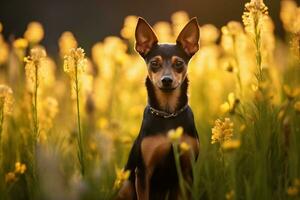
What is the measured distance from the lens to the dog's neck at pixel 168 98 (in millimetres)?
4202

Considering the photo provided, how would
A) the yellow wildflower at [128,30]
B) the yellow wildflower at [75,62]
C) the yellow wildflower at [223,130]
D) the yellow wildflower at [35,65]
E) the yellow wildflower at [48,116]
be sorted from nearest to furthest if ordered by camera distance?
the yellow wildflower at [223,130], the yellow wildflower at [75,62], the yellow wildflower at [35,65], the yellow wildflower at [48,116], the yellow wildflower at [128,30]

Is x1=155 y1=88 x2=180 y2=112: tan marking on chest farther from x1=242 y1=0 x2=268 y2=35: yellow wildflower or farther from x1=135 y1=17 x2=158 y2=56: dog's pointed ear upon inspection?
x1=242 y1=0 x2=268 y2=35: yellow wildflower

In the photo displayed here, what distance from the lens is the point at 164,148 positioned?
396cm

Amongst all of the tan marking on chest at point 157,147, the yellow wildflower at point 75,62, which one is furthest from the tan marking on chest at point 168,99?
the yellow wildflower at point 75,62

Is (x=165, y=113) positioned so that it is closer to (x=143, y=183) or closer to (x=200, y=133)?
(x=143, y=183)

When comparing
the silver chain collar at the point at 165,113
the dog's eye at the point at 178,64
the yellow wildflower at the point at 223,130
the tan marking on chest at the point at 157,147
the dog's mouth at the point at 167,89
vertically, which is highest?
the dog's eye at the point at 178,64

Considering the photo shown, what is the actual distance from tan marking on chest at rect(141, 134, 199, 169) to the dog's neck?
263 millimetres

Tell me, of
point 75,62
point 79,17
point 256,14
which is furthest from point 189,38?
point 79,17

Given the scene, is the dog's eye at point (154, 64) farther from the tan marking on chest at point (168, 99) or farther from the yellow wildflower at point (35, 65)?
the yellow wildflower at point (35, 65)

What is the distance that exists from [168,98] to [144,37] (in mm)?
538

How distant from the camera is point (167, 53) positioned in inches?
172

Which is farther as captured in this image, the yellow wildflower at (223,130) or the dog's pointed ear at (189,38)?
the dog's pointed ear at (189,38)

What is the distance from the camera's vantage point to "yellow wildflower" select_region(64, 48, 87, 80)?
3.62 metres

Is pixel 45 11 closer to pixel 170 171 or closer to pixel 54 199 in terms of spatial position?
pixel 170 171
